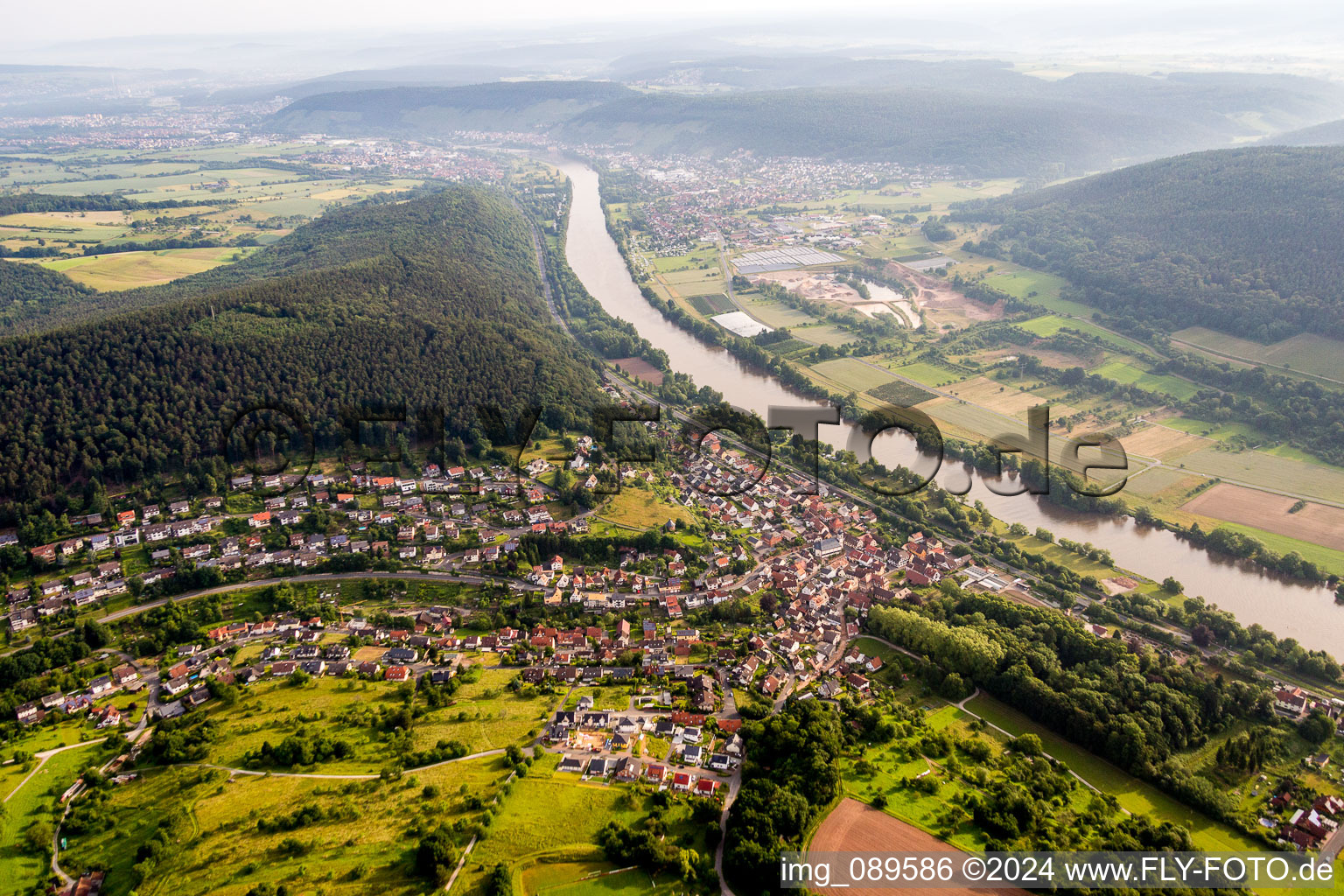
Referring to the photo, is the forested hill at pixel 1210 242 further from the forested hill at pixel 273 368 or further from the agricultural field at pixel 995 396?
the forested hill at pixel 273 368

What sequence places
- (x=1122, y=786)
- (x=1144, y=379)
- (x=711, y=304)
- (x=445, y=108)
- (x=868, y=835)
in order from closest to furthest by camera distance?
(x=868, y=835) → (x=1122, y=786) → (x=1144, y=379) → (x=711, y=304) → (x=445, y=108)

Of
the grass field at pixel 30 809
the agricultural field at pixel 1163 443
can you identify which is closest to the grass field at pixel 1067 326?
the agricultural field at pixel 1163 443

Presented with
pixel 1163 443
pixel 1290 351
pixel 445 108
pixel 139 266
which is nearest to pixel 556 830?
pixel 1163 443

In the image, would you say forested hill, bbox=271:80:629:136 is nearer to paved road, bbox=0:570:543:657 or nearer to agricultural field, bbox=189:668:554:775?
paved road, bbox=0:570:543:657

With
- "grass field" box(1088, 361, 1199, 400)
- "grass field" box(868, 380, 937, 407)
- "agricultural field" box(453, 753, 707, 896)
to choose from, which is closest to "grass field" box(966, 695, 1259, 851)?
"agricultural field" box(453, 753, 707, 896)

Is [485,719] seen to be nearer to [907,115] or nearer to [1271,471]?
[1271,471]

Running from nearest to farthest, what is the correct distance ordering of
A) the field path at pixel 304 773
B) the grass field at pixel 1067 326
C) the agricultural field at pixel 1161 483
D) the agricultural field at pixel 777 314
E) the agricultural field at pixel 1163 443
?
the field path at pixel 304 773 → the agricultural field at pixel 1161 483 → the agricultural field at pixel 1163 443 → the grass field at pixel 1067 326 → the agricultural field at pixel 777 314

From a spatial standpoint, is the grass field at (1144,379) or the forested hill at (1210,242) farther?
the forested hill at (1210,242)
